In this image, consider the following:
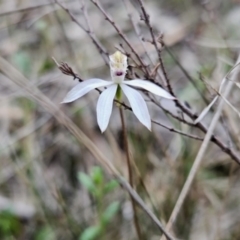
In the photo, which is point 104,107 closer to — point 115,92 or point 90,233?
point 115,92

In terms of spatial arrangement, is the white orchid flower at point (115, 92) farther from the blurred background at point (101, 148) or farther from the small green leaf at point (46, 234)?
the small green leaf at point (46, 234)

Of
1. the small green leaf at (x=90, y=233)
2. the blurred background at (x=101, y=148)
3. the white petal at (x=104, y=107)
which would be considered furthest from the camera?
the blurred background at (x=101, y=148)

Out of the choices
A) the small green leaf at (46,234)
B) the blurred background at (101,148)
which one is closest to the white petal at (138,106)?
the blurred background at (101,148)

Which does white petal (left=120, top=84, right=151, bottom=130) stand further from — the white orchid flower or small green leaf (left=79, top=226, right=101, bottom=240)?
small green leaf (left=79, top=226, right=101, bottom=240)

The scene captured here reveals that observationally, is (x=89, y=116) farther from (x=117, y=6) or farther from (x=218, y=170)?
(x=117, y=6)

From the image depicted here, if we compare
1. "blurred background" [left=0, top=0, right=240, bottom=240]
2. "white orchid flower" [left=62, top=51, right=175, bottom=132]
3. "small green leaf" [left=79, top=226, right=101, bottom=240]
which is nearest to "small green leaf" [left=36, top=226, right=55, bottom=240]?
"blurred background" [left=0, top=0, right=240, bottom=240]

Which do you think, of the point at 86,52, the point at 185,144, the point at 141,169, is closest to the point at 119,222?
the point at 141,169
